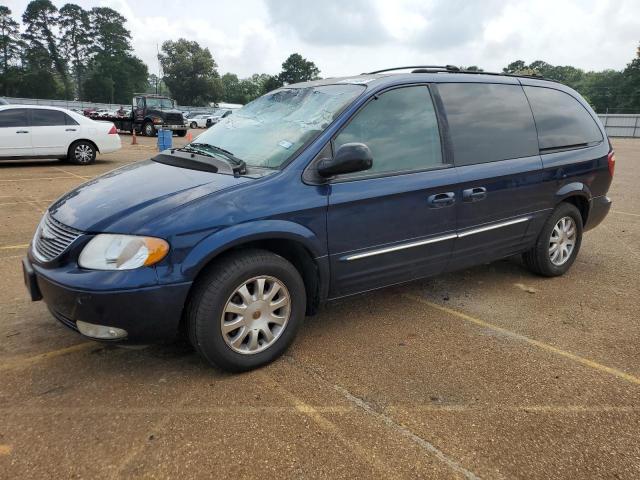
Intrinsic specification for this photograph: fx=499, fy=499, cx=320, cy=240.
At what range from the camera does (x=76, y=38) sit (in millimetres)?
84000

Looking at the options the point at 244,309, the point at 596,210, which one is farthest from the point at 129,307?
the point at 596,210

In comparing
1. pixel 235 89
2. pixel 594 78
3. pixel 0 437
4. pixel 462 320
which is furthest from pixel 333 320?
pixel 235 89

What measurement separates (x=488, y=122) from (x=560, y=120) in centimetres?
104

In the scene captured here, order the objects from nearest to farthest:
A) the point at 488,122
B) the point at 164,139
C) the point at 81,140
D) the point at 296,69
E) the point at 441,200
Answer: the point at 441,200 < the point at 488,122 < the point at 81,140 < the point at 164,139 < the point at 296,69

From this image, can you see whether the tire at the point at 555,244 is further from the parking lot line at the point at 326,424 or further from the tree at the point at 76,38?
the tree at the point at 76,38

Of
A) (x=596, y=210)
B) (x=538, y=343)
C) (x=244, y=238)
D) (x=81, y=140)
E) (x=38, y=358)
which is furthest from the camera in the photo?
(x=81, y=140)

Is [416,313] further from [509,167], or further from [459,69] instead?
[459,69]

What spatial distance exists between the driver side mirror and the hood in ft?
1.59

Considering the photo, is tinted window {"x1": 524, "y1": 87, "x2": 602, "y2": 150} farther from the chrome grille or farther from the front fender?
the chrome grille

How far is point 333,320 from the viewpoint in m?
3.77

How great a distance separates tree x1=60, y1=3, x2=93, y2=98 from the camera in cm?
8281

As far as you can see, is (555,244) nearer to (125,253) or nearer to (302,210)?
(302,210)

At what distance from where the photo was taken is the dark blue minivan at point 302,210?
2650 mm

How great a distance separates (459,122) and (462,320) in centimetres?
151
